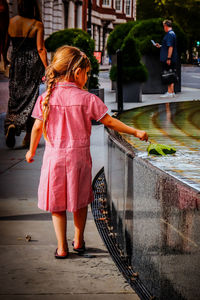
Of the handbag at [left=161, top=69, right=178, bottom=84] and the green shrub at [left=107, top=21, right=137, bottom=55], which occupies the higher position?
the green shrub at [left=107, top=21, right=137, bottom=55]

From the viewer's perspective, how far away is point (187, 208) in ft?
7.81

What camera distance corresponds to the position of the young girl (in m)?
3.59

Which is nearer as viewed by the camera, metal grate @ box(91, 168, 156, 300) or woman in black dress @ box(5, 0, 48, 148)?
metal grate @ box(91, 168, 156, 300)

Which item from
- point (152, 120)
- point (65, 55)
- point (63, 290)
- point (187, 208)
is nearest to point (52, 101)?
point (65, 55)

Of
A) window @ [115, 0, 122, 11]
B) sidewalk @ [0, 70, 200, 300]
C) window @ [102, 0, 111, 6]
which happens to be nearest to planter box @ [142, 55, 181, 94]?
sidewalk @ [0, 70, 200, 300]

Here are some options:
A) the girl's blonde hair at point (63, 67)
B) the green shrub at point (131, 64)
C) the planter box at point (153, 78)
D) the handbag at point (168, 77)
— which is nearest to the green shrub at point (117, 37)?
the planter box at point (153, 78)

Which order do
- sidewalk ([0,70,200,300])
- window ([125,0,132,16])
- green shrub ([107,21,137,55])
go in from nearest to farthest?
sidewalk ([0,70,200,300])
green shrub ([107,21,137,55])
window ([125,0,132,16])

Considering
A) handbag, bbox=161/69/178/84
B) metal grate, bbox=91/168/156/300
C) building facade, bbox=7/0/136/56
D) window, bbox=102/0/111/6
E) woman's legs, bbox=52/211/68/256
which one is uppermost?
window, bbox=102/0/111/6

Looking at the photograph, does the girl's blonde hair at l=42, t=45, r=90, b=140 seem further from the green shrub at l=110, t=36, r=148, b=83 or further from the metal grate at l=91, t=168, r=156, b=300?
the green shrub at l=110, t=36, r=148, b=83

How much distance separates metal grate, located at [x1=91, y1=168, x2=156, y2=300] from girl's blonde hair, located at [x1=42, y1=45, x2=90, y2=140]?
3.02 ft

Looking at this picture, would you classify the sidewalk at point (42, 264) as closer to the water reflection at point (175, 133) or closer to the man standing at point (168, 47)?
the water reflection at point (175, 133)

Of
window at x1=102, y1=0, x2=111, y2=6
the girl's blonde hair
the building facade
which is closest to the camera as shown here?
the girl's blonde hair

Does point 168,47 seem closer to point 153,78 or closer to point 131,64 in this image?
point 131,64

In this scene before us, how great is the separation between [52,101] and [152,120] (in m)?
2.79
